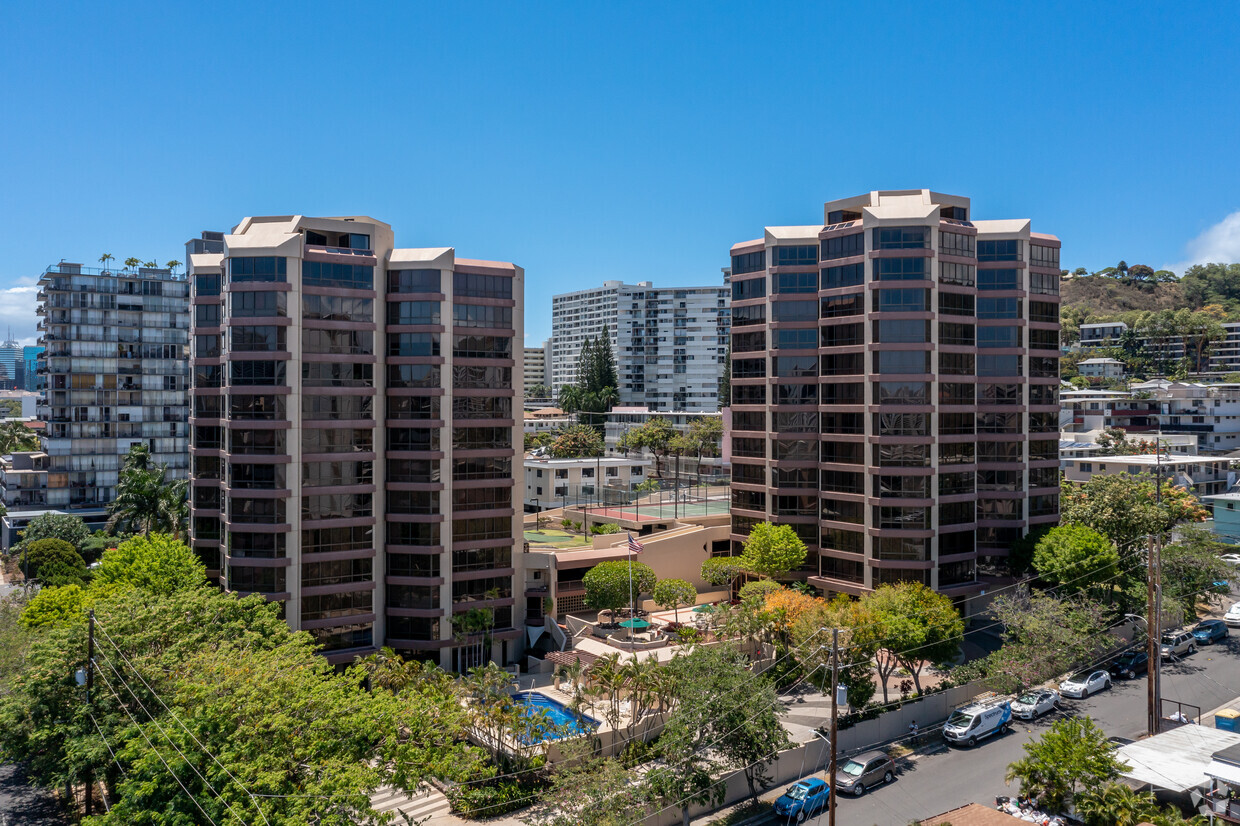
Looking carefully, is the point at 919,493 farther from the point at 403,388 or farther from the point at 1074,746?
the point at 403,388

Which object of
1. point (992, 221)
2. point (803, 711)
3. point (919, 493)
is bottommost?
point (803, 711)

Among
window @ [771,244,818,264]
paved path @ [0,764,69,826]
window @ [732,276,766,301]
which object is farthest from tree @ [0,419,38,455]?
window @ [771,244,818,264]

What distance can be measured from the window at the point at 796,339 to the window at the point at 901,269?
814cm

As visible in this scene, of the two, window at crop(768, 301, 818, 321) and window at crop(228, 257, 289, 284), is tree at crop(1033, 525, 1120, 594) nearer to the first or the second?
window at crop(768, 301, 818, 321)

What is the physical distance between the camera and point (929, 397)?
64250mm

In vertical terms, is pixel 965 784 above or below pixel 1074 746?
below

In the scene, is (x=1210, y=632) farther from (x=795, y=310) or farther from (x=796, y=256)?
(x=796, y=256)

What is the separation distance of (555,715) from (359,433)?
25213mm

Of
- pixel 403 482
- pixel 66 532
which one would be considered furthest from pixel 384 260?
pixel 66 532

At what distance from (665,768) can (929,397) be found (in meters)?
39.9

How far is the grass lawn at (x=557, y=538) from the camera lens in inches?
2995

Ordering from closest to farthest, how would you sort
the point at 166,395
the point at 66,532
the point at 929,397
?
the point at 929,397 < the point at 66,532 < the point at 166,395

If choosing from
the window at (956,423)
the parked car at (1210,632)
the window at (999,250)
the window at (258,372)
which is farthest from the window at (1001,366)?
the window at (258,372)

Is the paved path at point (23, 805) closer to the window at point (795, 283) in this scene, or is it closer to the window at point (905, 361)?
the window at point (905, 361)
